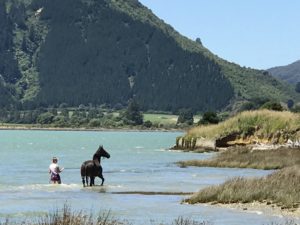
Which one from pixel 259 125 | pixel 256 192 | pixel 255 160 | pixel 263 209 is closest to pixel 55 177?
pixel 256 192

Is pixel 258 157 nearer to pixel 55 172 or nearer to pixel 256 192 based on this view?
pixel 55 172

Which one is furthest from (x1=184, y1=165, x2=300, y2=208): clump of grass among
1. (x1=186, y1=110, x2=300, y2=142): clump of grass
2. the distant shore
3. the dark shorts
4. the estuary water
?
(x1=186, y1=110, x2=300, y2=142): clump of grass

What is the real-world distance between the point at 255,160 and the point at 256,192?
92.5 feet

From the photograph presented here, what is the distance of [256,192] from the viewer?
3000 centimetres

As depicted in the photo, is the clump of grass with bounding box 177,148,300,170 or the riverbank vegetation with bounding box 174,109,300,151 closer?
the clump of grass with bounding box 177,148,300,170

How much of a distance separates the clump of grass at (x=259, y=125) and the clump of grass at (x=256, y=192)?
44.3 meters

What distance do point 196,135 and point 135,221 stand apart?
61.9 meters

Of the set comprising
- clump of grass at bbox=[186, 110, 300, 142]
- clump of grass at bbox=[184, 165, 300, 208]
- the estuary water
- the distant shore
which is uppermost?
clump of grass at bbox=[186, 110, 300, 142]

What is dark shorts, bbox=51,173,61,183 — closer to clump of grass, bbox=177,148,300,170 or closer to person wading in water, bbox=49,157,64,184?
person wading in water, bbox=49,157,64,184

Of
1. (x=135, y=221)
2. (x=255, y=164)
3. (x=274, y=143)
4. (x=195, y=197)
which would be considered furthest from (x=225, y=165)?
(x=135, y=221)

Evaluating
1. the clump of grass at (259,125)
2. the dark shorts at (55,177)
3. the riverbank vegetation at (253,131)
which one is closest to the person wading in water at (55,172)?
the dark shorts at (55,177)

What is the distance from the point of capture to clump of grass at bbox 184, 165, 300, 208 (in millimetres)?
29036

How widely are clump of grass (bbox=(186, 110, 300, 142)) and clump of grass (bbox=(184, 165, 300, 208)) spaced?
44.3m

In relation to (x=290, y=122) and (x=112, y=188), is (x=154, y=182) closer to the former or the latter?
(x=112, y=188)
